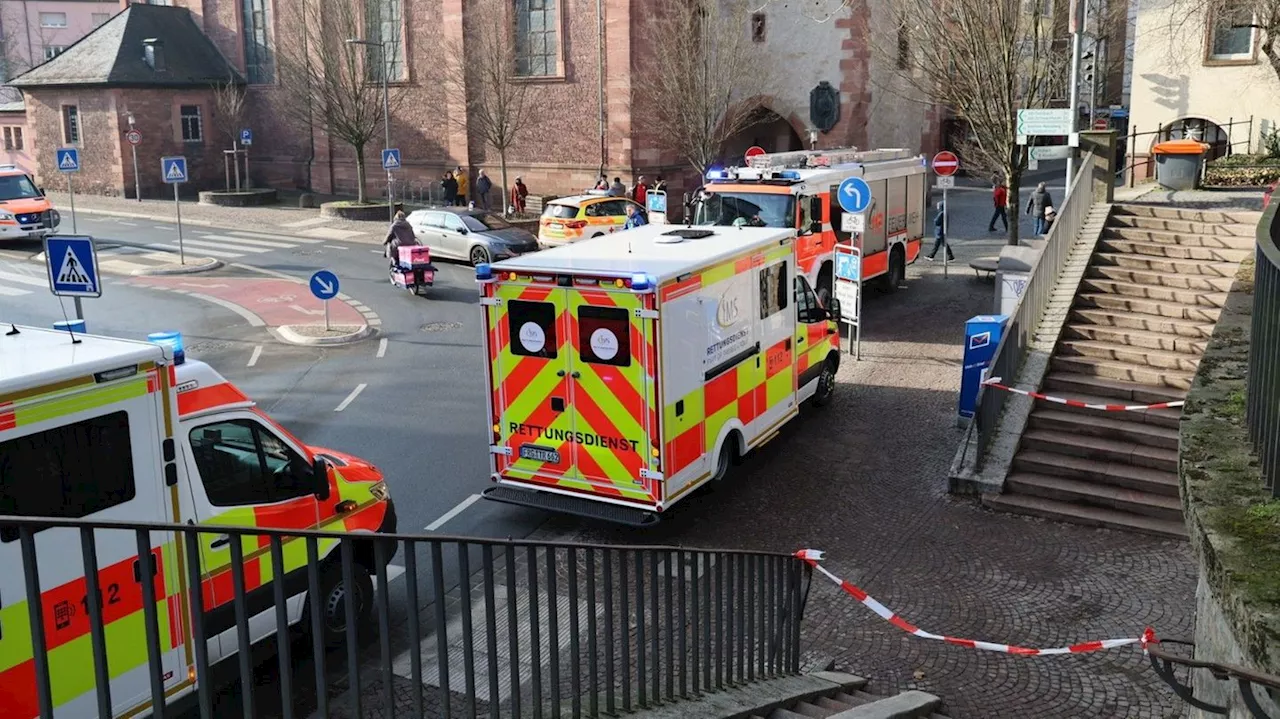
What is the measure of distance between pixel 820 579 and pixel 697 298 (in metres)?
2.87

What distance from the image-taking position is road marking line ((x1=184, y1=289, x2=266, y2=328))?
73.3 feet

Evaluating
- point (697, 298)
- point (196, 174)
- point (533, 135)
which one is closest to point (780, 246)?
point (697, 298)

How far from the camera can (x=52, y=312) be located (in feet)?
75.8

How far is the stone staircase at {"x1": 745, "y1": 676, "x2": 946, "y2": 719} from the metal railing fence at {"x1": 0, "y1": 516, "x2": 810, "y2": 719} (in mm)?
336

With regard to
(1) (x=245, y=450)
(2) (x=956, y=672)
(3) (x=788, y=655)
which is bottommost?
(2) (x=956, y=672)

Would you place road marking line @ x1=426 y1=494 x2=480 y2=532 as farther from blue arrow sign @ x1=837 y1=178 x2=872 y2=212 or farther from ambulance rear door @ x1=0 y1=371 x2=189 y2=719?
blue arrow sign @ x1=837 y1=178 x2=872 y2=212

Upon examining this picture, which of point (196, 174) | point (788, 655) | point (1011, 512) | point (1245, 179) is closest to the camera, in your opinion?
point (788, 655)

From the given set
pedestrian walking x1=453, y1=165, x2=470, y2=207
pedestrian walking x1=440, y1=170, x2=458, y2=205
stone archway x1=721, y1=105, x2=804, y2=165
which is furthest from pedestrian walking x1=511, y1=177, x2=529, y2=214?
stone archway x1=721, y1=105, x2=804, y2=165

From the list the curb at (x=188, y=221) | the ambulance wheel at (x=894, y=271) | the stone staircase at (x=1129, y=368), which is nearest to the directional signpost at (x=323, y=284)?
the ambulance wheel at (x=894, y=271)

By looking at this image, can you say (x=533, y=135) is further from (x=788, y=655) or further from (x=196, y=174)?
(x=788, y=655)

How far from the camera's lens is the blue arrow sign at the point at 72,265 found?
13.1m

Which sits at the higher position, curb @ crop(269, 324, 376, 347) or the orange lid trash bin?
the orange lid trash bin

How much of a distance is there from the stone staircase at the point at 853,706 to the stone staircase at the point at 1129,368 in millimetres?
5006

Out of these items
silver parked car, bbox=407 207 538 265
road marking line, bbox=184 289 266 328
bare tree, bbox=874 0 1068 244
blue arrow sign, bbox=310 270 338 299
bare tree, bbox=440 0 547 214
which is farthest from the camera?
bare tree, bbox=440 0 547 214
